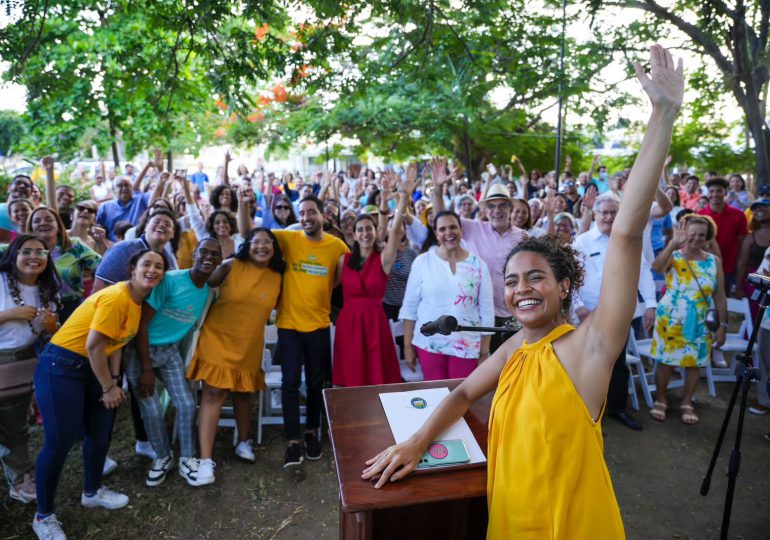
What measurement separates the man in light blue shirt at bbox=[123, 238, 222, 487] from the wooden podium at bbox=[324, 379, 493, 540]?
1.95 metres

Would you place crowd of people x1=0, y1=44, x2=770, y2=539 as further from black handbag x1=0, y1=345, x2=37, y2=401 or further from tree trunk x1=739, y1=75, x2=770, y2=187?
tree trunk x1=739, y1=75, x2=770, y2=187

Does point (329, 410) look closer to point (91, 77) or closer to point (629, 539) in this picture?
point (629, 539)

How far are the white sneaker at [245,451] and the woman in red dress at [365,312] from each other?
2.93 feet

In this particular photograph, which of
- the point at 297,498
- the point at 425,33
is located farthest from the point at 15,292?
the point at 425,33

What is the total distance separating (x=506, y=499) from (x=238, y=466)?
119 inches

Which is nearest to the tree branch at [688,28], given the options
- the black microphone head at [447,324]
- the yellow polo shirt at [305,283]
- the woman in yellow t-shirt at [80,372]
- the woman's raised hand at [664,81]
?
the yellow polo shirt at [305,283]

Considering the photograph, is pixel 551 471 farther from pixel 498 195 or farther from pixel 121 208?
pixel 121 208

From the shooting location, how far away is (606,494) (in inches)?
62.1

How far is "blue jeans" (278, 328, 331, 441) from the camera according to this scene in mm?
4031

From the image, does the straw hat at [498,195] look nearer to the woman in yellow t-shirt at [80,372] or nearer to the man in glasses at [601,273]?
the man in glasses at [601,273]

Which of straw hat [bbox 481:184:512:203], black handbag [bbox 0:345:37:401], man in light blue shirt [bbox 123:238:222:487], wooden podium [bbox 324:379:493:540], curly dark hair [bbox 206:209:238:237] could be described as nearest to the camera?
wooden podium [bbox 324:379:493:540]

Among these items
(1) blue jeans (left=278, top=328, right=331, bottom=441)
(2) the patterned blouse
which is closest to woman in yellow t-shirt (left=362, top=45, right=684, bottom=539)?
(1) blue jeans (left=278, top=328, right=331, bottom=441)

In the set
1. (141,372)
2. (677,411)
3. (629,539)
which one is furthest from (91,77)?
(677,411)

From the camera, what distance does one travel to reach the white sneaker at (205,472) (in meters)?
3.73
